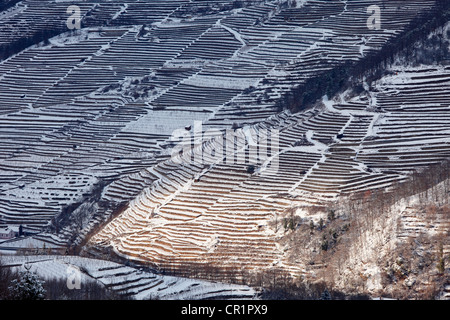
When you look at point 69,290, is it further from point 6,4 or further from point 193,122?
point 6,4

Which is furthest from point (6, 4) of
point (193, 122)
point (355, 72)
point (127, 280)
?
point (127, 280)

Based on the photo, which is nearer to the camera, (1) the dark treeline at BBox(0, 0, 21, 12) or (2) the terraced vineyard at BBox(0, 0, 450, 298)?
(2) the terraced vineyard at BBox(0, 0, 450, 298)

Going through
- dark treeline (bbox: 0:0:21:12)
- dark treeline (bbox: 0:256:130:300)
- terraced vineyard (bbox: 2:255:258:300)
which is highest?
dark treeline (bbox: 0:0:21:12)

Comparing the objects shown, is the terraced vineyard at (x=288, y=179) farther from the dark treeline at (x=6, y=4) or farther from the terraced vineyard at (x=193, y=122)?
the dark treeline at (x=6, y=4)

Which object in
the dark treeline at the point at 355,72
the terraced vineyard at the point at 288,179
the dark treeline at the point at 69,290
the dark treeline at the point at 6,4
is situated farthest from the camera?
the dark treeline at the point at 6,4

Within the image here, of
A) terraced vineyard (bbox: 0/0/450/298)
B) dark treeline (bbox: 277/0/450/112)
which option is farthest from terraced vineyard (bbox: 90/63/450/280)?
→ dark treeline (bbox: 277/0/450/112)

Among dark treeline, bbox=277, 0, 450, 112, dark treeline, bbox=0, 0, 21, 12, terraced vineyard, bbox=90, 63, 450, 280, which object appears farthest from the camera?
dark treeline, bbox=0, 0, 21, 12

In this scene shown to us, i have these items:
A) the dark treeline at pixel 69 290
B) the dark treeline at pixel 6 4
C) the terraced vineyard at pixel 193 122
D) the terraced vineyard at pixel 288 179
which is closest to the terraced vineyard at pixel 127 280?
the dark treeline at pixel 69 290

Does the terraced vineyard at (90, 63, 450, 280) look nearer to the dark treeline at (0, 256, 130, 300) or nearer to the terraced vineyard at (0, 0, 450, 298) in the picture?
the terraced vineyard at (0, 0, 450, 298)
